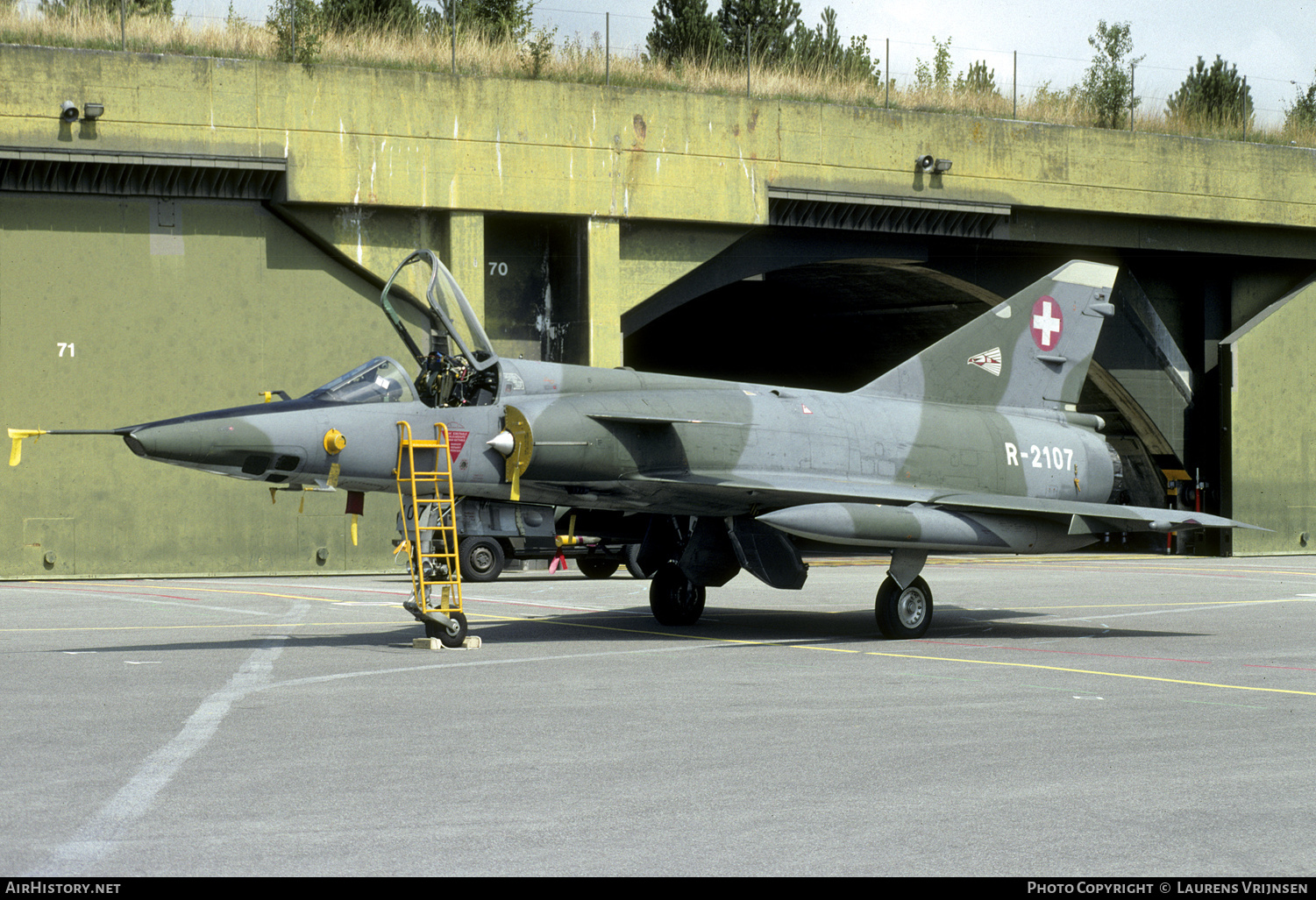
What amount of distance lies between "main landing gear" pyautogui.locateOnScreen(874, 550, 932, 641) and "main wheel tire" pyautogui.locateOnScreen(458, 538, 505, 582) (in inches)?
433

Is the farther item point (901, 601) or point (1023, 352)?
point (1023, 352)

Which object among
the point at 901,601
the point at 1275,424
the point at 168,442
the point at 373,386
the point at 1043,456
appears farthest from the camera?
the point at 1275,424

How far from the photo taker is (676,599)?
48.0 ft

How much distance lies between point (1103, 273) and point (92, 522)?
1850 centimetres

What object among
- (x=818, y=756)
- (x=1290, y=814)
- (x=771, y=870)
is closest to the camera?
(x=771, y=870)

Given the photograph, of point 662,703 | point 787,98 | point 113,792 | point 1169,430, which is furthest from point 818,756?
point 1169,430

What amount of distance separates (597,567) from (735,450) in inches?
446

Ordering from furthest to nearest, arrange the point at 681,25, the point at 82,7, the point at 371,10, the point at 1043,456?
1. the point at 681,25
2. the point at 371,10
3. the point at 82,7
4. the point at 1043,456

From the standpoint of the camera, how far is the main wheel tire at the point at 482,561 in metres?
23.1

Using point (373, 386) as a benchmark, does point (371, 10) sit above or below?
above

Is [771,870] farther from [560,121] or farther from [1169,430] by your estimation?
[1169,430]

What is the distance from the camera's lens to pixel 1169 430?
3406 cm

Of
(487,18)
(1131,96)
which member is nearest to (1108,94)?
(1131,96)

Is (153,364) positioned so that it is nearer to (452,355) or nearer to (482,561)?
(482,561)
